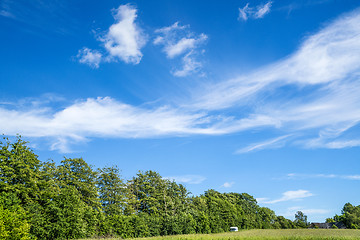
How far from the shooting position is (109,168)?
55469 mm

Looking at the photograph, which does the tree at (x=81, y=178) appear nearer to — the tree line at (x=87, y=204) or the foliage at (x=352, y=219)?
the tree line at (x=87, y=204)

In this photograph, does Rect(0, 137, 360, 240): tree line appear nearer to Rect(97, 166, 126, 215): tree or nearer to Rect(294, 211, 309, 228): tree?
Rect(97, 166, 126, 215): tree

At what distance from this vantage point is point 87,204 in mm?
48375

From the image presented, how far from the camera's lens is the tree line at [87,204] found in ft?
109

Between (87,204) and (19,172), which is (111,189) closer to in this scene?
(87,204)

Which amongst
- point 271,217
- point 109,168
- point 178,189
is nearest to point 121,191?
point 109,168

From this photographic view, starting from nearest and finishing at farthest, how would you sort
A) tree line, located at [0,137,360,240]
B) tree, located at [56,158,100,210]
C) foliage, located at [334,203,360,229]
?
tree line, located at [0,137,360,240] → tree, located at [56,158,100,210] → foliage, located at [334,203,360,229]

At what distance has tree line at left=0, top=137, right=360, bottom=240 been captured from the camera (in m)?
33.2

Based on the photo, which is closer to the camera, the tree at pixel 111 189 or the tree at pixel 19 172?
the tree at pixel 19 172

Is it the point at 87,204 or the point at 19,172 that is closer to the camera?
the point at 19,172

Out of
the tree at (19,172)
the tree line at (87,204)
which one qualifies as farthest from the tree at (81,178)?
the tree at (19,172)

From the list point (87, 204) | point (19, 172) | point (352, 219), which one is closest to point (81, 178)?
point (87, 204)

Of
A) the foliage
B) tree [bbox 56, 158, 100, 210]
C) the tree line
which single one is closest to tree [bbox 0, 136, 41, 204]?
the tree line

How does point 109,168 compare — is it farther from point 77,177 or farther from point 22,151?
point 22,151
